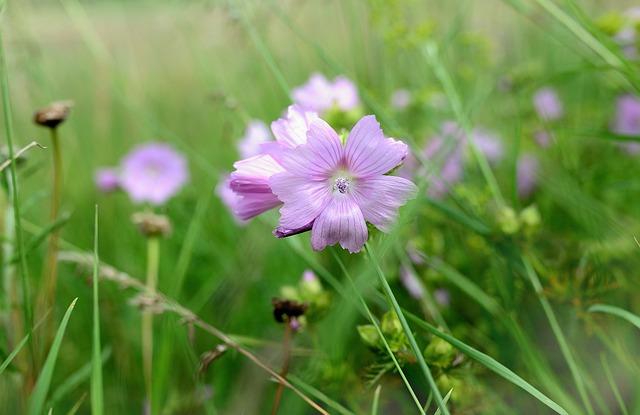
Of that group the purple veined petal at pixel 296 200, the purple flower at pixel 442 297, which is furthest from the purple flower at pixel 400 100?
the purple veined petal at pixel 296 200

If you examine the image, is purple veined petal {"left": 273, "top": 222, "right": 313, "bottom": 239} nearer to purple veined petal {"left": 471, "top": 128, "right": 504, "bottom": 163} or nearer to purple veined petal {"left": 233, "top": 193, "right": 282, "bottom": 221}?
purple veined petal {"left": 233, "top": 193, "right": 282, "bottom": 221}

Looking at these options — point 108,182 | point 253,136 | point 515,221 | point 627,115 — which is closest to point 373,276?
point 515,221

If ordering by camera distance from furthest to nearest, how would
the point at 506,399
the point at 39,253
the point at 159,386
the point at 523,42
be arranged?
the point at 523,42 → the point at 39,253 → the point at 506,399 → the point at 159,386

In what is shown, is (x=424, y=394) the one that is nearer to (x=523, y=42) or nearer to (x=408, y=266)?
(x=408, y=266)

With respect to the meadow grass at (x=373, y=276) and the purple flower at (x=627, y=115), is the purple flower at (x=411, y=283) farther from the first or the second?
the purple flower at (x=627, y=115)

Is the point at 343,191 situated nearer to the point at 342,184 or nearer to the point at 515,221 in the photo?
the point at 342,184

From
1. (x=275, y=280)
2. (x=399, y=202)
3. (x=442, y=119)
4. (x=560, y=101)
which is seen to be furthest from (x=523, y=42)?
(x=399, y=202)
